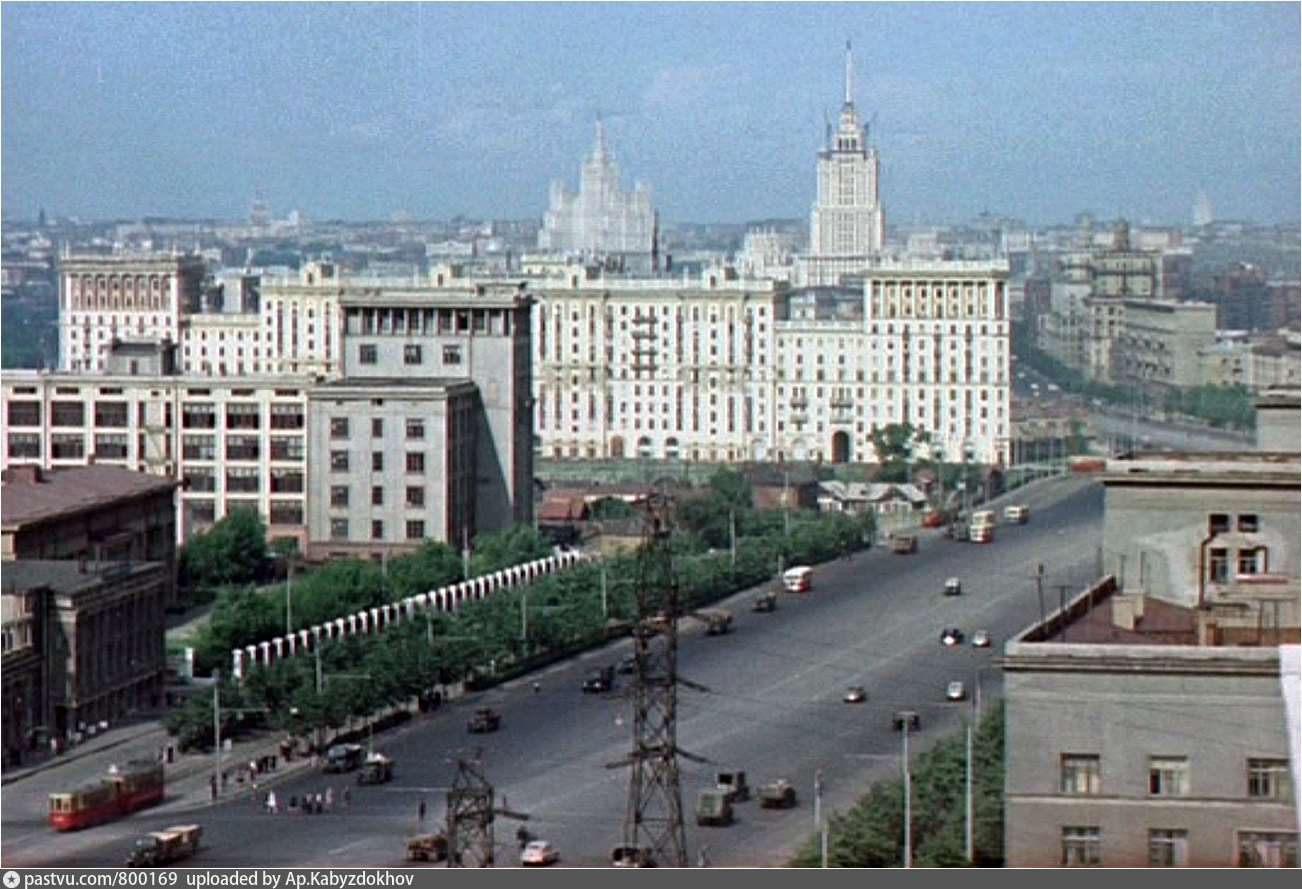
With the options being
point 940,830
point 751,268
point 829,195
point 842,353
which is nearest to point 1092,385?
point 829,195

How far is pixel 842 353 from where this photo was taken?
16094mm

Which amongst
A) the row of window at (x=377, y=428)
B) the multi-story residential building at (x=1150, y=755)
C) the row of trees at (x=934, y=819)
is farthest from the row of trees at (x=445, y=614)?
the multi-story residential building at (x=1150, y=755)

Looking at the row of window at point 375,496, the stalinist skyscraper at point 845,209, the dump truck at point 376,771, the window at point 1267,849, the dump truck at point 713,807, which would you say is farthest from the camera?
the row of window at point 375,496

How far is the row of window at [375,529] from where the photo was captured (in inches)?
480

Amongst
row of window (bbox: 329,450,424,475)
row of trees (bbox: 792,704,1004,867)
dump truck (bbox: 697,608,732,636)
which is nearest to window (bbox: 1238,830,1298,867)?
row of trees (bbox: 792,704,1004,867)

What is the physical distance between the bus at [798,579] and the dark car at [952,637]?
1261 millimetres

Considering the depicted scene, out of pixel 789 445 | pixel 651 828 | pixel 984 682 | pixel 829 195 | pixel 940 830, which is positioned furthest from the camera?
pixel 789 445

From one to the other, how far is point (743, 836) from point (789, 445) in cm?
950

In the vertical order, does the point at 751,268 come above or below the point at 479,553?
above

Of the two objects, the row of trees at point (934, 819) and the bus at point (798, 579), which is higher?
the row of trees at point (934, 819)

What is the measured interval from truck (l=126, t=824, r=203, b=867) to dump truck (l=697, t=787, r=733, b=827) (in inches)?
32.6

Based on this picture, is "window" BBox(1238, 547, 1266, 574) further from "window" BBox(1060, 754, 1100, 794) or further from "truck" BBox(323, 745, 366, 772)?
"truck" BBox(323, 745, 366, 772)

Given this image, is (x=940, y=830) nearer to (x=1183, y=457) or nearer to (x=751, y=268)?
(x=1183, y=457)

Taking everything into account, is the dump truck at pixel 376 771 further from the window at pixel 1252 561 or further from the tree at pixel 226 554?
the tree at pixel 226 554
